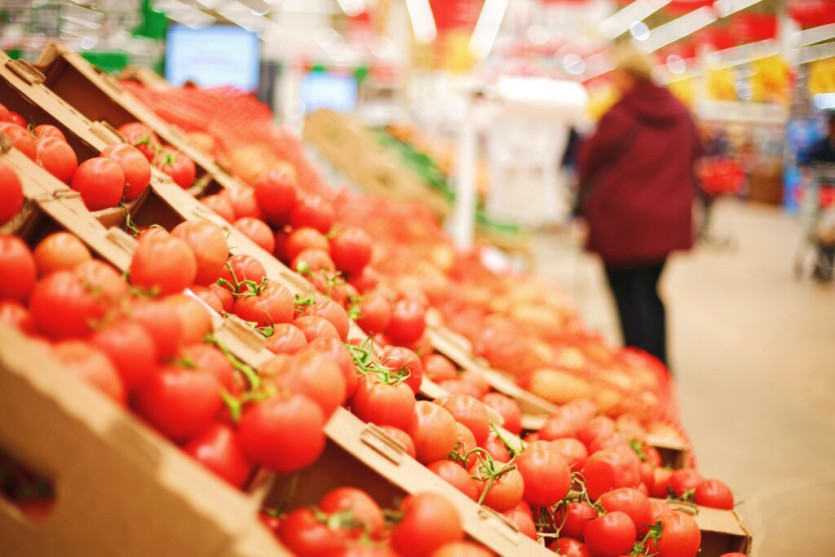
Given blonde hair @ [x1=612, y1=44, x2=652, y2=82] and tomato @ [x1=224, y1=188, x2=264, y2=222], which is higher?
blonde hair @ [x1=612, y1=44, x2=652, y2=82]

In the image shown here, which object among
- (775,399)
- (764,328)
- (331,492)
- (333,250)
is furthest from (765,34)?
(331,492)

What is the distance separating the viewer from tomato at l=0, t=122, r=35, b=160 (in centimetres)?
141

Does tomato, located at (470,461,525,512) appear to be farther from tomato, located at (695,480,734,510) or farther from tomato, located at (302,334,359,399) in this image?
tomato, located at (695,480,734,510)

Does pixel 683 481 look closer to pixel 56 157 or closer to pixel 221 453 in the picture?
pixel 221 453

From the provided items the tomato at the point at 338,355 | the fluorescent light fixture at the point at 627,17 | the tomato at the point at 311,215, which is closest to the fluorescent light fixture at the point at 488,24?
the fluorescent light fixture at the point at 627,17

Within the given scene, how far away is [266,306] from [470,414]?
1.78ft

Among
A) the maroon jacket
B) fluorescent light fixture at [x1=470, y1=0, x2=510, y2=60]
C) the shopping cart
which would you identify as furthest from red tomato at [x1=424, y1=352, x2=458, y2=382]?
fluorescent light fixture at [x1=470, y1=0, x2=510, y2=60]

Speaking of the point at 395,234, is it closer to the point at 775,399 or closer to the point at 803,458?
the point at 803,458

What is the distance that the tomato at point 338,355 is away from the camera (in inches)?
50.9

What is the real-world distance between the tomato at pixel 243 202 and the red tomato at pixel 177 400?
1011mm

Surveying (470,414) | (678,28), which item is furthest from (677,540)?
(678,28)

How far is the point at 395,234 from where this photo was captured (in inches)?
147

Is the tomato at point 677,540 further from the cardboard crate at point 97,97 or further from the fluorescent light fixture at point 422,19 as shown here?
the fluorescent light fixture at point 422,19

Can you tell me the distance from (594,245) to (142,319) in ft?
11.9
